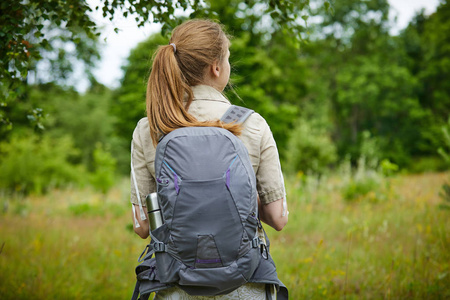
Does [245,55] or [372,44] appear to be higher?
[372,44]

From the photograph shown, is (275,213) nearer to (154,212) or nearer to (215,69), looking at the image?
(154,212)

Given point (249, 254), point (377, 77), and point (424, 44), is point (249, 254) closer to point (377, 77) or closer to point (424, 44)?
point (377, 77)

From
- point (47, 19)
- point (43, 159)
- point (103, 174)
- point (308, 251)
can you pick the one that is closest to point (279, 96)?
point (43, 159)

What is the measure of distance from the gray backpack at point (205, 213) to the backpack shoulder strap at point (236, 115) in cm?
11

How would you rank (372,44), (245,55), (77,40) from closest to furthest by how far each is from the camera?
(77,40) → (245,55) → (372,44)

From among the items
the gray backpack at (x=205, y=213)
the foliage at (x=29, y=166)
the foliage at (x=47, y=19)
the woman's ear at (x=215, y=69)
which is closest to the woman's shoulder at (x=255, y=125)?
the gray backpack at (x=205, y=213)

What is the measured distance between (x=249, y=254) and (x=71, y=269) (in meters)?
3.54

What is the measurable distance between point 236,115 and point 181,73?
0.29 m

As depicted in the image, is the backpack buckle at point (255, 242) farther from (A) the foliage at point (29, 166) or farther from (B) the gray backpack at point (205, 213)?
(A) the foliage at point (29, 166)

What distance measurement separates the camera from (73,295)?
3.55 m

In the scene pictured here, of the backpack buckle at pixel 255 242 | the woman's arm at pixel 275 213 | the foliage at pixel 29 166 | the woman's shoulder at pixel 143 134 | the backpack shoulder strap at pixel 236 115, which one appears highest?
the backpack shoulder strap at pixel 236 115

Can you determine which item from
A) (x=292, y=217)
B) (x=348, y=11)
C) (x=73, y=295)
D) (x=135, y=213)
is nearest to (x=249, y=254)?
(x=135, y=213)

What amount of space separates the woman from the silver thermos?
131 millimetres

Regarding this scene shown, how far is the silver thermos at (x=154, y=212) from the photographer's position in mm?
1449
